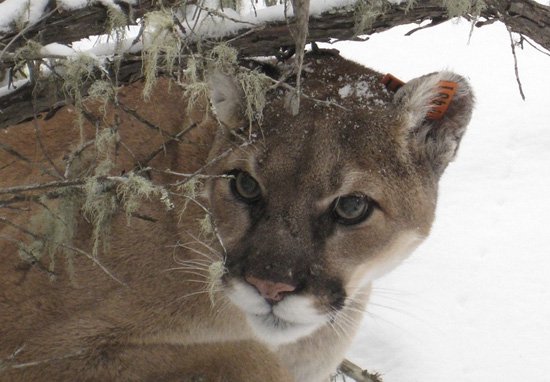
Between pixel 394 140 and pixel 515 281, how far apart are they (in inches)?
108

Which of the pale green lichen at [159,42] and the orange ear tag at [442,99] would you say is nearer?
the pale green lichen at [159,42]

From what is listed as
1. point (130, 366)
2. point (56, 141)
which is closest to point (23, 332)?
point (130, 366)

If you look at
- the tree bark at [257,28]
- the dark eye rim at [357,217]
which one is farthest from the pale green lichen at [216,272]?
the tree bark at [257,28]

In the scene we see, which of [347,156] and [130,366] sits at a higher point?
[347,156]

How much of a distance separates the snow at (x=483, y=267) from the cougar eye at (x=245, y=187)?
3.18 ft

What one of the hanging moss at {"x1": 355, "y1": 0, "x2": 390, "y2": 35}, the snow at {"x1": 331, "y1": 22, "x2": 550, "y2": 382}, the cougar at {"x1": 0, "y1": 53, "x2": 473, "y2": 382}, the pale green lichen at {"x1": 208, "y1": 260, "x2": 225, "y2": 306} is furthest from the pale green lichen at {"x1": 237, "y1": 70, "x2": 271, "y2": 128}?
the snow at {"x1": 331, "y1": 22, "x2": 550, "y2": 382}

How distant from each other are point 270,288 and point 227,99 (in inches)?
34.1

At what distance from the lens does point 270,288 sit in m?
3.21

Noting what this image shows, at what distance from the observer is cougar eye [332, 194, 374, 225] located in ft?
11.2

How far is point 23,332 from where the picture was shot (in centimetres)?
380

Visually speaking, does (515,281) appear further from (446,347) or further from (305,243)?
(305,243)

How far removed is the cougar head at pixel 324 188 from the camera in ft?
10.8

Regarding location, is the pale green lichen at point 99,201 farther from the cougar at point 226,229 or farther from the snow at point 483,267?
the snow at point 483,267

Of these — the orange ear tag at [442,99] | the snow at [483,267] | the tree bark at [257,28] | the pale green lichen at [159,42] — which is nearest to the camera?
the pale green lichen at [159,42]
